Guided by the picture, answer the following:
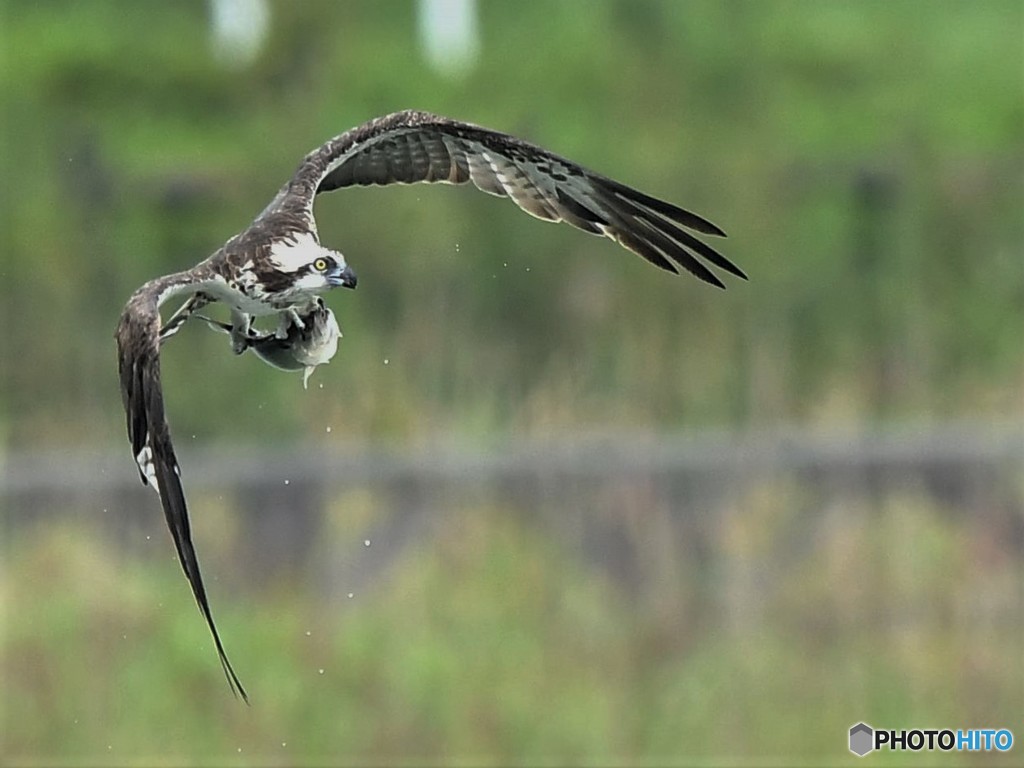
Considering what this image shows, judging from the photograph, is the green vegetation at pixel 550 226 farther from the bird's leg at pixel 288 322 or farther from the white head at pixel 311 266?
the white head at pixel 311 266

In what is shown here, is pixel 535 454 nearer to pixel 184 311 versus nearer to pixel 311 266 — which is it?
pixel 184 311

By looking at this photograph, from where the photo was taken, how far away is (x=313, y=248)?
8680 millimetres

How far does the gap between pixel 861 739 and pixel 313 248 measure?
229 inches

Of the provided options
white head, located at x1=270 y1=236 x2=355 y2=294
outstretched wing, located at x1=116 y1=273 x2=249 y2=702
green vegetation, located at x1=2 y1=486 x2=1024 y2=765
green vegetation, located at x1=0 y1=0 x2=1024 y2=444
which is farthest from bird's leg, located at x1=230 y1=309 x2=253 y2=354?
green vegetation, located at x1=0 y1=0 x2=1024 y2=444

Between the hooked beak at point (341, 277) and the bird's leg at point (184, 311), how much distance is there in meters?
0.46

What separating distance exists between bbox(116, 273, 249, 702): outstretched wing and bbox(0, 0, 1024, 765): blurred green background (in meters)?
5.47

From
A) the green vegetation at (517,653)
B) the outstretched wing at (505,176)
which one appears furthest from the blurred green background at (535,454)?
the outstretched wing at (505,176)

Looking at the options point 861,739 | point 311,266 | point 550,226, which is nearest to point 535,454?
point 550,226

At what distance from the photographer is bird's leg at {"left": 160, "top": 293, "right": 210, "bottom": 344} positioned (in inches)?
336

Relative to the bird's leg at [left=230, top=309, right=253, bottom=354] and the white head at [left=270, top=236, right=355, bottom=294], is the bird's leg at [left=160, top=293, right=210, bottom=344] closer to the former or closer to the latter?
the bird's leg at [left=230, top=309, right=253, bottom=354]

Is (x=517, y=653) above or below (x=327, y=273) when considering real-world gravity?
below

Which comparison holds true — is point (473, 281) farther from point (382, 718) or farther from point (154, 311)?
point (154, 311)

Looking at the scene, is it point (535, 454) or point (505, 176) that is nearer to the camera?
point (505, 176)

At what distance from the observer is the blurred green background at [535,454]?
1346 centimetres
